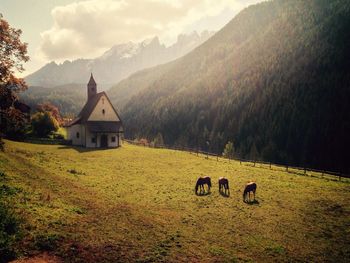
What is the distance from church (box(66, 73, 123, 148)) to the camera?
211 feet

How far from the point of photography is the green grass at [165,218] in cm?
1795

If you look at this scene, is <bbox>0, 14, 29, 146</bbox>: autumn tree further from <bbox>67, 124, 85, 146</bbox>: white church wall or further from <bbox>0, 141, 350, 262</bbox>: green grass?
<bbox>67, 124, 85, 146</bbox>: white church wall

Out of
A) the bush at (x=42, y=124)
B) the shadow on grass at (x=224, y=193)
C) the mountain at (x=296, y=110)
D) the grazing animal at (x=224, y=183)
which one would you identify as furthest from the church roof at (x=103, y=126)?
the mountain at (x=296, y=110)

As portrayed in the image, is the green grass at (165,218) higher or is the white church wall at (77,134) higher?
the white church wall at (77,134)

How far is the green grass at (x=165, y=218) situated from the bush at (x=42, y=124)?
106ft

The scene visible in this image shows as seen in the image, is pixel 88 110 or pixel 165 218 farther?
pixel 88 110

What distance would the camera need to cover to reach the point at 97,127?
65.2 metres

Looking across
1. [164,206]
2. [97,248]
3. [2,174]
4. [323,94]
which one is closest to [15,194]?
[2,174]

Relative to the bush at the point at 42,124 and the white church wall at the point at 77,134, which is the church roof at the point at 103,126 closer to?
the white church wall at the point at 77,134

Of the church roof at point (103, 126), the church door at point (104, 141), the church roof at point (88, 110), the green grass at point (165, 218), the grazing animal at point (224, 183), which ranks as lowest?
the green grass at point (165, 218)

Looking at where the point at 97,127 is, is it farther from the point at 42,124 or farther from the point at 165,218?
the point at 165,218

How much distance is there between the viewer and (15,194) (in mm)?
21781

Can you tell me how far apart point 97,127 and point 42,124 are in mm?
13028

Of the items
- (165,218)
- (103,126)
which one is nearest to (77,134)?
(103,126)
